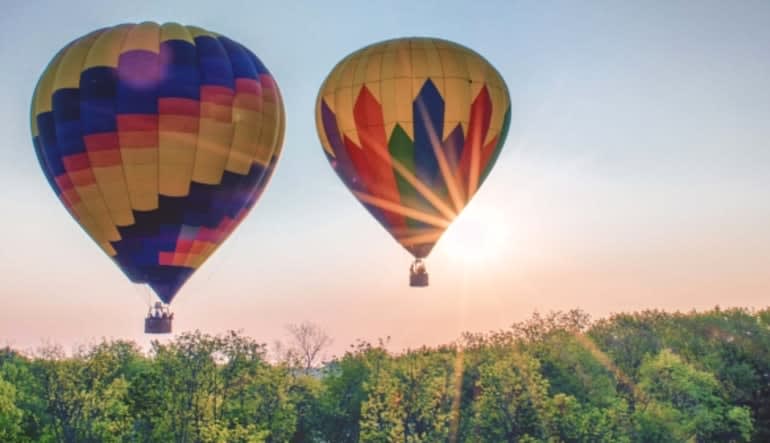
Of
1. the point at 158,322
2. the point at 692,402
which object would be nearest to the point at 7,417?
the point at 158,322

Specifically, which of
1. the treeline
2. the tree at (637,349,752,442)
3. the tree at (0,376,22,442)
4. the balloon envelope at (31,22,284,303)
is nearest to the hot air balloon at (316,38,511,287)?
the balloon envelope at (31,22,284,303)

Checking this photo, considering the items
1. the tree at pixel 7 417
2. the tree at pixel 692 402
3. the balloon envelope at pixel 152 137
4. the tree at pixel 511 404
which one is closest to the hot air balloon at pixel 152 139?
the balloon envelope at pixel 152 137

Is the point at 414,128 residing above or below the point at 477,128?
below

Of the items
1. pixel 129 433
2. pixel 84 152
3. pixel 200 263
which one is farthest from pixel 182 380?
pixel 84 152

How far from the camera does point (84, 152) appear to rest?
35.7m

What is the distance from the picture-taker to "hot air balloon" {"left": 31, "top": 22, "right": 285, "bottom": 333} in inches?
1393

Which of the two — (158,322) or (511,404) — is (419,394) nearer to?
(511,404)

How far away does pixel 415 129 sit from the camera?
3841 cm

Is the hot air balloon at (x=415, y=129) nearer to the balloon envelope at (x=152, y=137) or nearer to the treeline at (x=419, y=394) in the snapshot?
the balloon envelope at (x=152, y=137)

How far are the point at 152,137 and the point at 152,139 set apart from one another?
8cm

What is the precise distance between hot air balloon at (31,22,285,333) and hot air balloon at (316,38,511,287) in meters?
3.99

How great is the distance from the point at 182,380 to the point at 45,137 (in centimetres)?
2857

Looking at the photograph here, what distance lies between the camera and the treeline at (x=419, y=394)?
198 feet

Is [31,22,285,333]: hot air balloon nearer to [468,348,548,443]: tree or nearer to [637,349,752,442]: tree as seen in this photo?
[468,348,548,443]: tree
